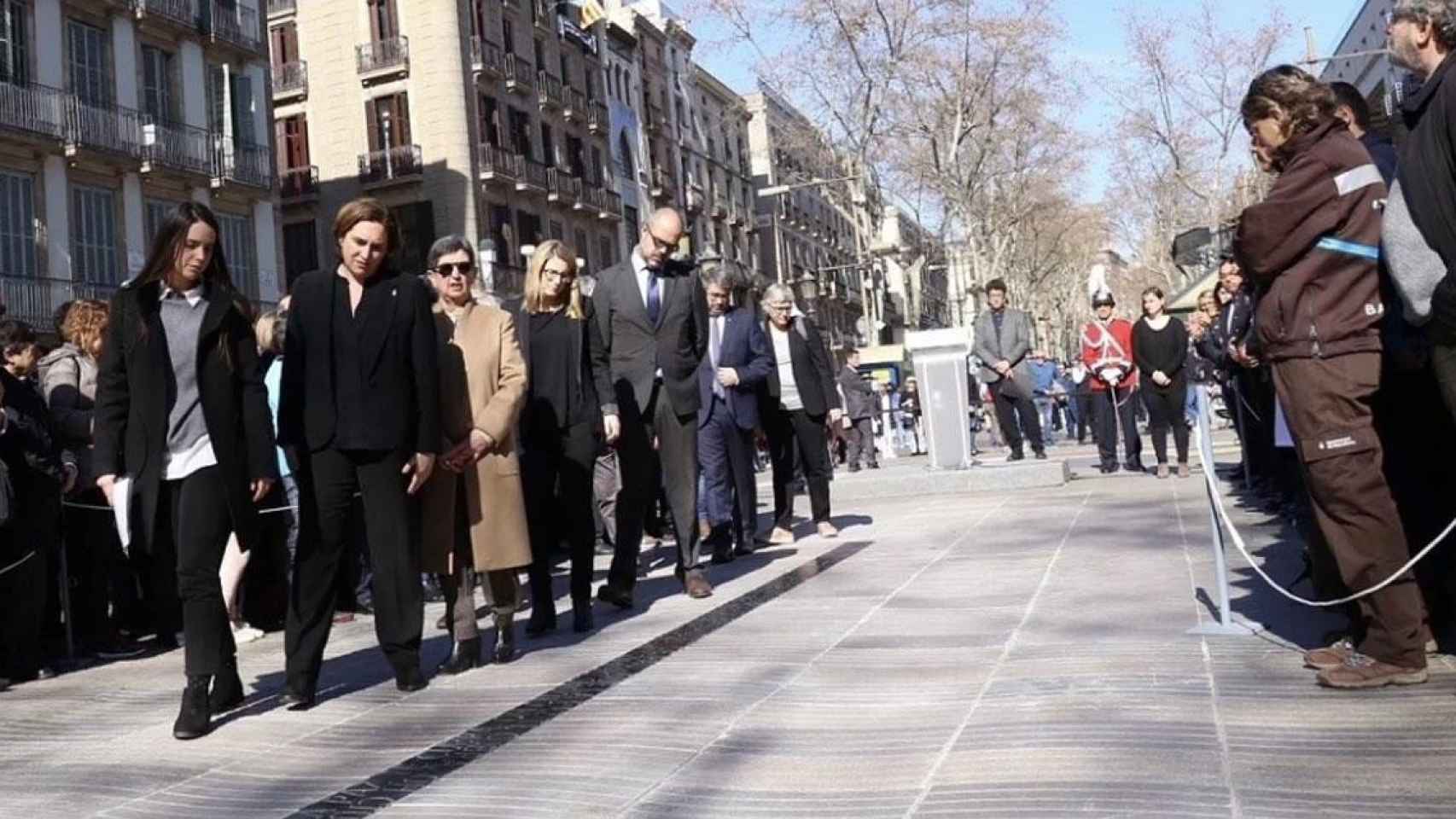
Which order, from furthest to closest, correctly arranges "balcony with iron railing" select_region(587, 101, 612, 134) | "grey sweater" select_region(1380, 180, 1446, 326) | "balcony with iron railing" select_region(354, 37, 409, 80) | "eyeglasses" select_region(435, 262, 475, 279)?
1. "balcony with iron railing" select_region(587, 101, 612, 134)
2. "balcony with iron railing" select_region(354, 37, 409, 80)
3. "eyeglasses" select_region(435, 262, 475, 279)
4. "grey sweater" select_region(1380, 180, 1446, 326)

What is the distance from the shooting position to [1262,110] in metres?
4.62

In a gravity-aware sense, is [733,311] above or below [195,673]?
above

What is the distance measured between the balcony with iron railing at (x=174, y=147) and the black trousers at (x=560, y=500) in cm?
2572

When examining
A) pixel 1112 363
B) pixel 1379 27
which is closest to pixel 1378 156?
pixel 1112 363

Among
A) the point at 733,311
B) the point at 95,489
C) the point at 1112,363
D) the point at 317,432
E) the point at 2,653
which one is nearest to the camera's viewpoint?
the point at 317,432

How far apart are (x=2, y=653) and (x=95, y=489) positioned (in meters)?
1.07

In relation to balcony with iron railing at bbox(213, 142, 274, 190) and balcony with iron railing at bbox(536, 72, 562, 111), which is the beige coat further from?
balcony with iron railing at bbox(536, 72, 562, 111)

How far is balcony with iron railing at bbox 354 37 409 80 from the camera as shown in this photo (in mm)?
42531

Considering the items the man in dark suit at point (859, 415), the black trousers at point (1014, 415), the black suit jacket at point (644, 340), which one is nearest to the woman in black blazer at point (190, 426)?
A: the black suit jacket at point (644, 340)

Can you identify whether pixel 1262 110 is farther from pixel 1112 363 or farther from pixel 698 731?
pixel 1112 363

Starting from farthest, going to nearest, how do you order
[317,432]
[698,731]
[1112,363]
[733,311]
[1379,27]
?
[1379,27] → [1112,363] → [733,311] → [317,432] → [698,731]

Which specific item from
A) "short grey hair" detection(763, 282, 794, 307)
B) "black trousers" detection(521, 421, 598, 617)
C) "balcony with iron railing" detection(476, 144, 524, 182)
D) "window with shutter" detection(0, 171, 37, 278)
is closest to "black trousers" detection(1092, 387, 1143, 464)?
"short grey hair" detection(763, 282, 794, 307)

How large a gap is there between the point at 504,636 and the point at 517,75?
41807mm

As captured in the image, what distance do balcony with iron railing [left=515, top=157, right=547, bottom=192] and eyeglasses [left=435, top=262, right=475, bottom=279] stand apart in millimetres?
38971
